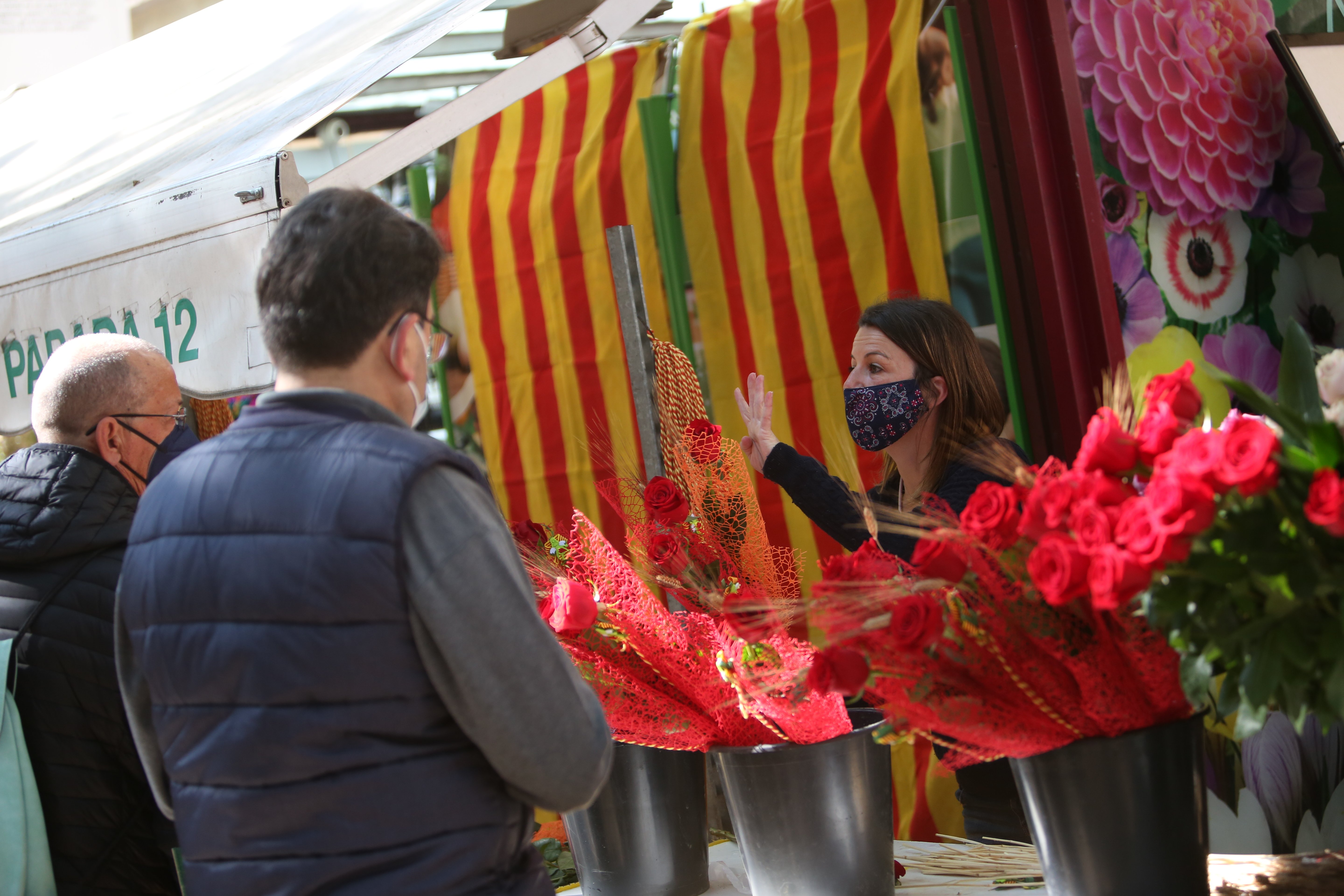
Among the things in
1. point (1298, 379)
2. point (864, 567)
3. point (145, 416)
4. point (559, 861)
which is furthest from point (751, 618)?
point (145, 416)

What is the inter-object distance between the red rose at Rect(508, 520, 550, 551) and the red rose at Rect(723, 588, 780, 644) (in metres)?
0.43

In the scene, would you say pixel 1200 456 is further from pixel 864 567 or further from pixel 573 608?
pixel 573 608

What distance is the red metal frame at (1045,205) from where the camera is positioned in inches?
88.5

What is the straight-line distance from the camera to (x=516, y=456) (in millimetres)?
3736

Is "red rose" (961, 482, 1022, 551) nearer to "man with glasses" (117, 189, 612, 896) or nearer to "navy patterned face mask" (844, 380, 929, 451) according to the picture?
"man with glasses" (117, 189, 612, 896)

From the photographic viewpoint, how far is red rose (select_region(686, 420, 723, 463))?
158 cm

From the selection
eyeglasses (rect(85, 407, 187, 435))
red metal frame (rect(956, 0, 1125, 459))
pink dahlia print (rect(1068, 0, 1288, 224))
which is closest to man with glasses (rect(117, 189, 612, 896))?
eyeglasses (rect(85, 407, 187, 435))

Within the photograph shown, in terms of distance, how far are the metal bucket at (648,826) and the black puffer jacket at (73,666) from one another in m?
0.61

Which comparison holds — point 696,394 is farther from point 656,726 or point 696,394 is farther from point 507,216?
point 507,216

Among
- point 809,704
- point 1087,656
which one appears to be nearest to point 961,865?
point 809,704

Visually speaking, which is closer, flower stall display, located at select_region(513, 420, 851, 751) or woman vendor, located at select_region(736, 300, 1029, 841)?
flower stall display, located at select_region(513, 420, 851, 751)

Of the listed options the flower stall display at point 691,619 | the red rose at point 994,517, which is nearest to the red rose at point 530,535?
the flower stall display at point 691,619

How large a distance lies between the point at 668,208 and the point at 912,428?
55.4 inches

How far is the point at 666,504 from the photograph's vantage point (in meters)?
1.52
